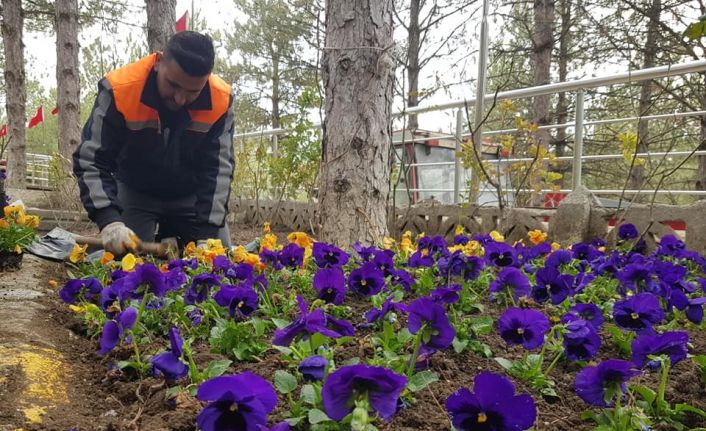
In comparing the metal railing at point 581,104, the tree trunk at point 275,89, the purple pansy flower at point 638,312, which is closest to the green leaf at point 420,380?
the purple pansy flower at point 638,312

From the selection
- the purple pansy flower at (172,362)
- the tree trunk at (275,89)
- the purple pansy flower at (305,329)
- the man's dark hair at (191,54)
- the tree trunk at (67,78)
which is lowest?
the purple pansy flower at (172,362)

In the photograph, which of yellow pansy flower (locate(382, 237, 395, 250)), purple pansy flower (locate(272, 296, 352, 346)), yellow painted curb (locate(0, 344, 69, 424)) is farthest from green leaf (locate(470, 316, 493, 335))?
yellow pansy flower (locate(382, 237, 395, 250))

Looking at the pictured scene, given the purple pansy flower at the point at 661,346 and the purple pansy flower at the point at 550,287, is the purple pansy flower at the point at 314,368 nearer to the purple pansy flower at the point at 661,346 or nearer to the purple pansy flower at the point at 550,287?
the purple pansy flower at the point at 661,346

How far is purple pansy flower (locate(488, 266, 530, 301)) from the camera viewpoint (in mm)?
1787

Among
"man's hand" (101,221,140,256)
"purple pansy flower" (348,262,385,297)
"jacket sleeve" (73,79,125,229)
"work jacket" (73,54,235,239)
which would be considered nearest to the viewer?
"purple pansy flower" (348,262,385,297)

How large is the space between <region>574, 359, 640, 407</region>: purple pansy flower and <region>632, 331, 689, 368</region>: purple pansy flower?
0.16m

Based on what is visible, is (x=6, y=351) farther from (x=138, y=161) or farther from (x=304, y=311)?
(x=138, y=161)

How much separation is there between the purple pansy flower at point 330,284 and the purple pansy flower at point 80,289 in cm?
82

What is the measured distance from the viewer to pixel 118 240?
280 centimetres

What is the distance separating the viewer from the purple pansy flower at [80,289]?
75.0 inches

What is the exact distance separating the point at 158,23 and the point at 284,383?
6.48 meters

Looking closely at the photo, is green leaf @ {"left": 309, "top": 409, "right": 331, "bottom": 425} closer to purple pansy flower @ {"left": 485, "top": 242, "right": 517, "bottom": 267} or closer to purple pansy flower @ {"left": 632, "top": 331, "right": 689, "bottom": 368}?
purple pansy flower @ {"left": 632, "top": 331, "right": 689, "bottom": 368}

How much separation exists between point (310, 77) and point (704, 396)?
15039 mm

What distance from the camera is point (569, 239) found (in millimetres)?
3822
